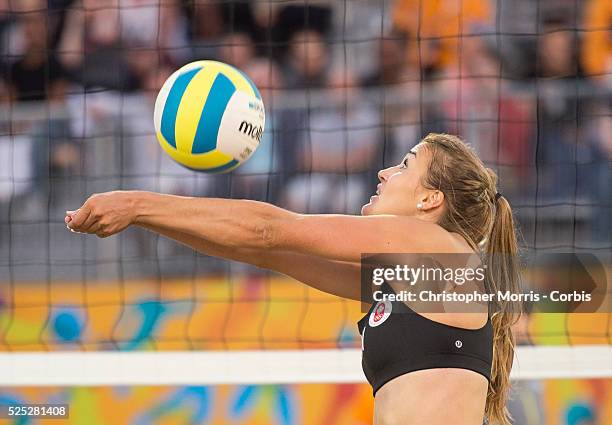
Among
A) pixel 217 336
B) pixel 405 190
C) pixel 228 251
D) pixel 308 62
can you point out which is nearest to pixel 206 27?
pixel 308 62

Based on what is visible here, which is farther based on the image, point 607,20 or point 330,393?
point 607,20

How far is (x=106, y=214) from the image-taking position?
2273 millimetres

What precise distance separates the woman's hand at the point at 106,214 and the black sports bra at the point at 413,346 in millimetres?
727

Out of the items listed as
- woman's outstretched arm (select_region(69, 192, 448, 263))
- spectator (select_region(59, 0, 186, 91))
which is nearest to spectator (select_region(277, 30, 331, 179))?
spectator (select_region(59, 0, 186, 91))

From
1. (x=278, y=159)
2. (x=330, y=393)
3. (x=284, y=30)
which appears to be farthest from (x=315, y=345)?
(x=284, y=30)

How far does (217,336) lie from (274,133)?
165cm

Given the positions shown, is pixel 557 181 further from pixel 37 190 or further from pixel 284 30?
pixel 37 190

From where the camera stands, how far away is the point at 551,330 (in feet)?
16.9

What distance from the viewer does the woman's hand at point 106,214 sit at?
227cm

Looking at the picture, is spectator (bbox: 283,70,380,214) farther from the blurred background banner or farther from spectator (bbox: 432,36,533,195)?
spectator (bbox: 432,36,533,195)

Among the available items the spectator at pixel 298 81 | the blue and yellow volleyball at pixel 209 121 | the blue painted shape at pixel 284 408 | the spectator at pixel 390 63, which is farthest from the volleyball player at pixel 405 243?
the spectator at pixel 390 63

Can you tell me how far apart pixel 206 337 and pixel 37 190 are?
184 centimetres

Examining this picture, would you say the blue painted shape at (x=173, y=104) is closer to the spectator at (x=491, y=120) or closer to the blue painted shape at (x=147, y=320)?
the blue painted shape at (x=147, y=320)

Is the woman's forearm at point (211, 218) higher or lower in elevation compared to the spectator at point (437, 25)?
lower
